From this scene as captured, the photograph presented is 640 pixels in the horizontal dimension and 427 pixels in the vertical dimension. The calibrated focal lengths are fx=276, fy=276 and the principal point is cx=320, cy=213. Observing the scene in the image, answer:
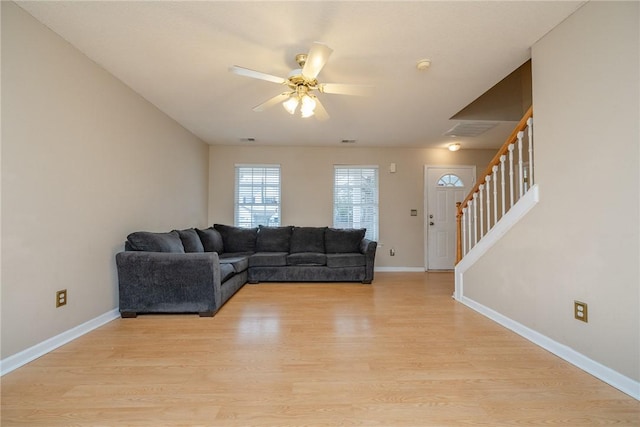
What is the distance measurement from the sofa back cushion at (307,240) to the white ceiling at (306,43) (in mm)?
2103

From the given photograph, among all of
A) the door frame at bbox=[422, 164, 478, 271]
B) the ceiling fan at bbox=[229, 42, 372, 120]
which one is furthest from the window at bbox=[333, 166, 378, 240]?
the ceiling fan at bbox=[229, 42, 372, 120]

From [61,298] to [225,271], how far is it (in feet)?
4.57

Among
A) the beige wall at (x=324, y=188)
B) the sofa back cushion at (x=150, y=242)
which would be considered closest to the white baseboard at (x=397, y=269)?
the beige wall at (x=324, y=188)

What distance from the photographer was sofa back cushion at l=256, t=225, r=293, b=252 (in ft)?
15.5

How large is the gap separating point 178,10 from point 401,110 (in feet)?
8.41

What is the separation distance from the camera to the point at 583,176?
1760 millimetres

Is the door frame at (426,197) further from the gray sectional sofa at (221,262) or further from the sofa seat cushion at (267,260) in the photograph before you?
the sofa seat cushion at (267,260)

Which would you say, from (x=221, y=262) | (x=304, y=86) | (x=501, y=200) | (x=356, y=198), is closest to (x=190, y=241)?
(x=221, y=262)

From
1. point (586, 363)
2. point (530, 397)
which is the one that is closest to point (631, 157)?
point (586, 363)

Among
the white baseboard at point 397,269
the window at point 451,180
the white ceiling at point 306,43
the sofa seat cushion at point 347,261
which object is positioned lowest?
the white baseboard at point 397,269

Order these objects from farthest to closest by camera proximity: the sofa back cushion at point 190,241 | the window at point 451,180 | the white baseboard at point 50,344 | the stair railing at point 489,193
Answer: the window at point 451,180 < the sofa back cushion at point 190,241 < the stair railing at point 489,193 < the white baseboard at point 50,344

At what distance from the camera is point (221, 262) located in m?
3.54

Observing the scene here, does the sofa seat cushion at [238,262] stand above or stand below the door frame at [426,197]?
below

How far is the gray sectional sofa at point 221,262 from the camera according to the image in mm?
2703
